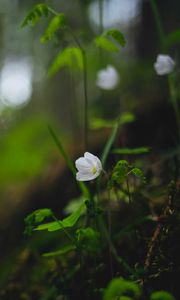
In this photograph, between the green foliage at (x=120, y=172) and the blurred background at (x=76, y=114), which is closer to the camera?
the green foliage at (x=120, y=172)

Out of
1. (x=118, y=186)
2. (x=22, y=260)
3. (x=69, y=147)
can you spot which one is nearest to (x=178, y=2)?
(x=69, y=147)

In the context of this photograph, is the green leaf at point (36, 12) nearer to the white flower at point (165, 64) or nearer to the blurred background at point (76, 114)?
the blurred background at point (76, 114)

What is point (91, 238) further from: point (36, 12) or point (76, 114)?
point (76, 114)

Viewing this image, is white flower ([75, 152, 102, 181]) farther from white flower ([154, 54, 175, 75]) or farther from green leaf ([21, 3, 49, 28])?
white flower ([154, 54, 175, 75])

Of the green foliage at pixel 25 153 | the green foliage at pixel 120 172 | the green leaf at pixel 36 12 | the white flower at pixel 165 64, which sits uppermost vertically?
the green leaf at pixel 36 12

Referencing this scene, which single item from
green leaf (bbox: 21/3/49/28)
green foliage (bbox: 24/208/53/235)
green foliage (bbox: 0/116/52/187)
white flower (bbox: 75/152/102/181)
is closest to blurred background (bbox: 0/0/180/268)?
green foliage (bbox: 0/116/52/187)

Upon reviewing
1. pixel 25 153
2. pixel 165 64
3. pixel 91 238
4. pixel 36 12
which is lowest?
pixel 25 153

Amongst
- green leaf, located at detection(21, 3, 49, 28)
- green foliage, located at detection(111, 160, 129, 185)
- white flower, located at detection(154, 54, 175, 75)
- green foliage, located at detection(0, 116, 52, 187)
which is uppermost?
green leaf, located at detection(21, 3, 49, 28)

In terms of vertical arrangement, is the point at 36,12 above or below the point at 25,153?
above

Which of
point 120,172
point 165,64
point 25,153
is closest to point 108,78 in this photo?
point 165,64

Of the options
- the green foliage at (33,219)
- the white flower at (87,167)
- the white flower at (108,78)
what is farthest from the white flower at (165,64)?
the green foliage at (33,219)

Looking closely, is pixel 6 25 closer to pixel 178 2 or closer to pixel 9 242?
pixel 178 2

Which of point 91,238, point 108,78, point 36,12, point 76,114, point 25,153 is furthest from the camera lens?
point 25,153
